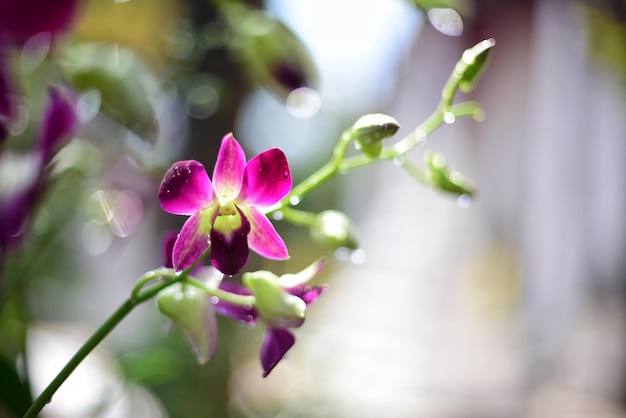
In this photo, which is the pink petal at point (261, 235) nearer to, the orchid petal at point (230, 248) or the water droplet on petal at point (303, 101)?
the orchid petal at point (230, 248)

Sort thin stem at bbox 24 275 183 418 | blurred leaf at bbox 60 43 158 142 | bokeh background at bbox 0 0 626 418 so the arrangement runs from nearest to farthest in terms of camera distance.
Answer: thin stem at bbox 24 275 183 418, blurred leaf at bbox 60 43 158 142, bokeh background at bbox 0 0 626 418

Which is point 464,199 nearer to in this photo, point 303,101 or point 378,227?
point 303,101

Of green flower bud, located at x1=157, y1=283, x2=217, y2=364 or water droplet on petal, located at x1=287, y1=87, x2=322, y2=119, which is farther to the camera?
water droplet on petal, located at x1=287, y1=87, x2=322, y2=119

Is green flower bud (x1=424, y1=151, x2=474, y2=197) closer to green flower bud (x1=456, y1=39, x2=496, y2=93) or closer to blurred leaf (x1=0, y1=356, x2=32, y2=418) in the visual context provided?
green flower bud (x1=456, y1=39, x2=496, y2=93)

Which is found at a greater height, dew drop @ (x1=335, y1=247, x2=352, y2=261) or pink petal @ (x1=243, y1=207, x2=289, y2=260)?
pink petal @ (x1=243, y1=207, x2=289, y2=260)

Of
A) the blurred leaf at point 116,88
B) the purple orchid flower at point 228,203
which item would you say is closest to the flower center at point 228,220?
the purple orchid flower at point 228,203

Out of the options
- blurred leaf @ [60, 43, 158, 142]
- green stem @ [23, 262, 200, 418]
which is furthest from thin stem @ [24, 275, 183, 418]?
blurred leaf @ [60, 43, 158, 142]
